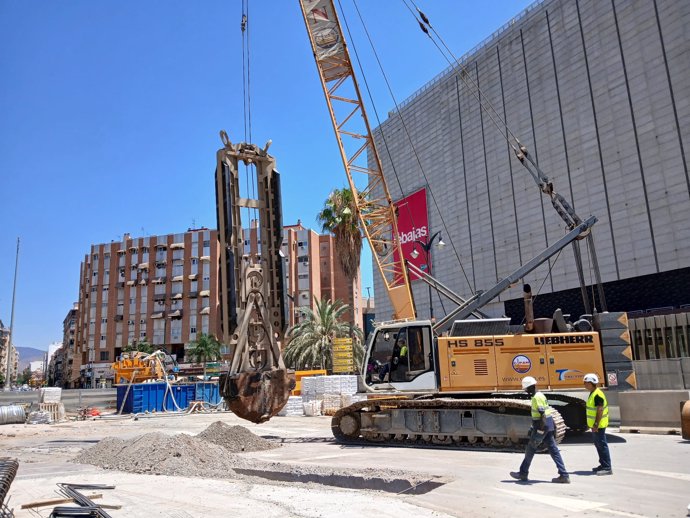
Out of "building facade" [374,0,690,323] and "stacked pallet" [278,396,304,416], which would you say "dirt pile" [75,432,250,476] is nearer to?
"stacked pallet" [278,396,304,416]

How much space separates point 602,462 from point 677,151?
1020 inches

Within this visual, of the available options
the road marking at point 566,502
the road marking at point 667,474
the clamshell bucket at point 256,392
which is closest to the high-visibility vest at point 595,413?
the road marking at point 667,474

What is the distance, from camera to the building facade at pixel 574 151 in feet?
97.9

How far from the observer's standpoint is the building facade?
29828mm

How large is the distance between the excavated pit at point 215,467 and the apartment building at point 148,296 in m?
70.1

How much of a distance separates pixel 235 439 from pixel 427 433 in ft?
15.5

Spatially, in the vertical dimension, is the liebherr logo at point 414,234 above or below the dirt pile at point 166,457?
above

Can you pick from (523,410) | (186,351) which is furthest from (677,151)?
(186,351)

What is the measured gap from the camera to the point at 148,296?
84500 millimetres

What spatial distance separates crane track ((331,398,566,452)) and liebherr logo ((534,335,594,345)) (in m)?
1.71

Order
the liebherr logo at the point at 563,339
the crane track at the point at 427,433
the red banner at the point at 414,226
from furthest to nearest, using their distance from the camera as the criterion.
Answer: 1. the red banner at the point at 414,226
2. the liebherr logo at the point at 563,339
3. the crane track at the point at 427,433

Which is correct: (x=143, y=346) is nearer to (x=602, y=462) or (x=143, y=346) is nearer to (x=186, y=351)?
(x=186, y=351)

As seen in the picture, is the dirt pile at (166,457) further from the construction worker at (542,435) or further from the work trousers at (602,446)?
the work trousers at (602,446)

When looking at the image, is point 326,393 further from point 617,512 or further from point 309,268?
point 309,268
